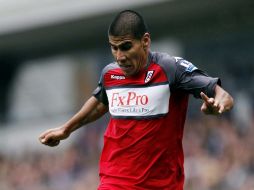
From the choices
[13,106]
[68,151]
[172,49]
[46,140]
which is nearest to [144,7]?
[172,49]

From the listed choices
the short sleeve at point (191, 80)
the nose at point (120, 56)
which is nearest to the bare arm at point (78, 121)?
the nose at point (120, 56)

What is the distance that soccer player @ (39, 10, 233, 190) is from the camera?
21.4ft

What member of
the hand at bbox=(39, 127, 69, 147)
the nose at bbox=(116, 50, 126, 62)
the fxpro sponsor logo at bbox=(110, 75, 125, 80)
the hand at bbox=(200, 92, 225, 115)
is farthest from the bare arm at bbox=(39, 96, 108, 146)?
the hand at bbox=(200, 92, 225, 115)

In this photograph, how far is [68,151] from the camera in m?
18.7

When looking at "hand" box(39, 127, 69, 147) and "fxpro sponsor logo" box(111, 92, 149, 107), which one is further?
"hand" box(39, 127, 69, 147)

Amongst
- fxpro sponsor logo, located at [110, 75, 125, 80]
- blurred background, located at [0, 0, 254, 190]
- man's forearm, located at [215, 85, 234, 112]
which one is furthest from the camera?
blurred background, located at [0, 0, 254, 190]

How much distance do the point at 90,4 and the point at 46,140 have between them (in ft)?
46.2

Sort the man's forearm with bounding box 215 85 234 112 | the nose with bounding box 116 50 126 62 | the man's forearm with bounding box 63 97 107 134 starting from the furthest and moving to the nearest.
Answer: the man's forearm with bounding box 63 97 107 134 → the nose with bounding box 116 50 126 62 → the man's forearm with bounding box 215 85 234 112

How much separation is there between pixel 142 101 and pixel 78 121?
2.56ft

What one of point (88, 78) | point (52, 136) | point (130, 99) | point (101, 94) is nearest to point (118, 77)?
point (130, 99)

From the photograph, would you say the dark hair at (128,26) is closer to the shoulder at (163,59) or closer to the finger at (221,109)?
the shoulder at (163,59)

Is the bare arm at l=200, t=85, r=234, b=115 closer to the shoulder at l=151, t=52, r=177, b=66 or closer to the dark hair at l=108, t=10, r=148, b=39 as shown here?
the shoulder at l=151, t=52, r=177, b=66

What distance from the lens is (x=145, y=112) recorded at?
6.63 m

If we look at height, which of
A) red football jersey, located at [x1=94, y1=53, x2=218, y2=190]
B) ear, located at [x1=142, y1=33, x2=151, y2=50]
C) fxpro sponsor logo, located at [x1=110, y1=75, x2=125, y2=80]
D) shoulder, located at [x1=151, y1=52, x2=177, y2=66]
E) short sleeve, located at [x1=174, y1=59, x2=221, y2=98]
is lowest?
red football jersey, located at [x1=94, y1=53, x2=218, y2=190]
